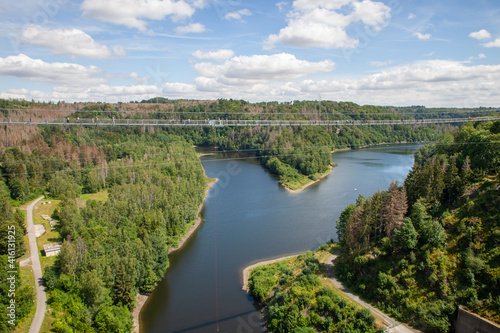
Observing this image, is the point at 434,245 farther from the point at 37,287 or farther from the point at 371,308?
the point at 37,287

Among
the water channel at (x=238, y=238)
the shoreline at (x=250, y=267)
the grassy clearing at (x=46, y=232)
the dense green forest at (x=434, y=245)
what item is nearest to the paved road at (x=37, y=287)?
the grassy clearing at (x=46, y=232)

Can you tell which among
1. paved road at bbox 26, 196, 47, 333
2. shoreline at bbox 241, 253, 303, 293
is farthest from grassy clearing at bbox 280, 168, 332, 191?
paved road at bbox 26, 196, 47, 333

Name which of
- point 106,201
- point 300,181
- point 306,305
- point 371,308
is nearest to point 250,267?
point 306,305

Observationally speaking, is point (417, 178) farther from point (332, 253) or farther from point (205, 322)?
point (205, 322)

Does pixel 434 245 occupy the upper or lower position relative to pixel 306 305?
upper

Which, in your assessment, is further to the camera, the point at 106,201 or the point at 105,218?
the point at 106,201

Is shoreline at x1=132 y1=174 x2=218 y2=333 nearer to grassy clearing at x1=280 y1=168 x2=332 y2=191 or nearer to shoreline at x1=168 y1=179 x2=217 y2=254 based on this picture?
shoreline at x1=168 y1=179 x2=217 y2=254

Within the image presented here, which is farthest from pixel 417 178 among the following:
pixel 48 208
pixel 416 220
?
pixel 48 208

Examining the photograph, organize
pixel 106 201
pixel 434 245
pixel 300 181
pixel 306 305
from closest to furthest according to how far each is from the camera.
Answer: pixel 306 305 → pixel 434 245 → pixel 106 201 → pixel 300 181
